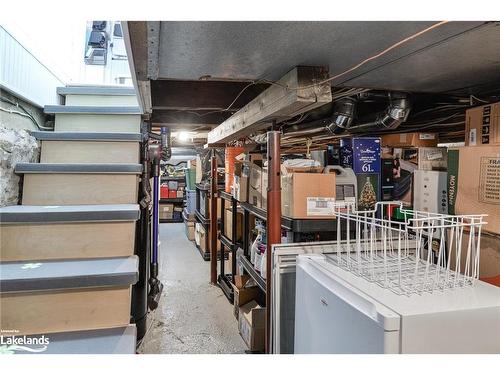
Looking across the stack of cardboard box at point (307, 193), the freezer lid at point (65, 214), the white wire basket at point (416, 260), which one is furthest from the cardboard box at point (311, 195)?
the freezer lid at point (65, 214)

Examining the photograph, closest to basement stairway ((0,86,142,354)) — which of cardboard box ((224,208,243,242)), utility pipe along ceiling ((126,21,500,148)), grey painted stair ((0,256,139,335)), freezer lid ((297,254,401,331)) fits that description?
grey painted stair ((0,256,139,335))

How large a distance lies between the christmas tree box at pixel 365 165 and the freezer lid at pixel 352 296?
28.3 inches

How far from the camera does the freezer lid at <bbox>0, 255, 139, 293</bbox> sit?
4.34 feet

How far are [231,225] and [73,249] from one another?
6.67 ft

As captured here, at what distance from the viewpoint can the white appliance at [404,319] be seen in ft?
2.93

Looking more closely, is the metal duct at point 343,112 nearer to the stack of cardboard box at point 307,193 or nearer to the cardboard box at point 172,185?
the stack of cardboard box at point 307,193

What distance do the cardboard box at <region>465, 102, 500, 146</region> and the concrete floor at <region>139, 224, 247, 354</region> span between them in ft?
6.86

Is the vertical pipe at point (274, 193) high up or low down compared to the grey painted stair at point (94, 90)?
down

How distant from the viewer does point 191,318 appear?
2916 millimetres

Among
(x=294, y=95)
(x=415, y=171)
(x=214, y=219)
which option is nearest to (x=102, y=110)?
(x=294, y=95)

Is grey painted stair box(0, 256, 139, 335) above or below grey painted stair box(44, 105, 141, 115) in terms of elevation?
below

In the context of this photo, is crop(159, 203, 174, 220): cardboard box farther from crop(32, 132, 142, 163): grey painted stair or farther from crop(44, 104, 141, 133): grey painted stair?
crop(32, 132, 142, 163): grey painted stair

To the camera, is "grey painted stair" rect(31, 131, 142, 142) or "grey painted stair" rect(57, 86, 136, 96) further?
"grey painted stair" rect(57, 86, 136, 96)

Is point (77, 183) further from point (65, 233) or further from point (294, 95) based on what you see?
point (294, 95)
